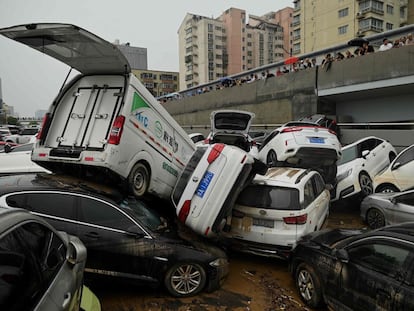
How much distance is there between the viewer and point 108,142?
5.11 meters

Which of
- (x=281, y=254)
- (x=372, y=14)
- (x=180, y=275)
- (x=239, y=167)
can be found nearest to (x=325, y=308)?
(x=281, y=254)

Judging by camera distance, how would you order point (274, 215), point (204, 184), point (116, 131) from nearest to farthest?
1. point (116, 131)
2. point (204, 184)
3. point (274, 215)

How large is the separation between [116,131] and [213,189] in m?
1.65

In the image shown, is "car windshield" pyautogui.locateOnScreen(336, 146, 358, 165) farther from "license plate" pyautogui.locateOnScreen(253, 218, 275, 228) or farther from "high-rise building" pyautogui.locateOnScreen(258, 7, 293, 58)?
"high-rise building" pyautogui.locateOnScreen(258, 7, 293, 58)

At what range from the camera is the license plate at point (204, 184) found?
17.6 feet

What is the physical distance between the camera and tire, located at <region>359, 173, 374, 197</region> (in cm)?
917

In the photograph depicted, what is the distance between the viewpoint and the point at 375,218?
297 inches

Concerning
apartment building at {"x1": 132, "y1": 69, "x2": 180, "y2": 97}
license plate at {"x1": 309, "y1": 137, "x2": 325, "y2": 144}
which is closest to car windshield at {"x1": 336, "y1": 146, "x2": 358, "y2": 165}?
license plate at {"x1": 309, "y1": 137, "x2": 325, "y2": 144}

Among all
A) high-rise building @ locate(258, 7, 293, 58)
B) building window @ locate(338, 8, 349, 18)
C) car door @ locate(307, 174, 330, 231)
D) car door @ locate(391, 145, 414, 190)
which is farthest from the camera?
high-rise building @ locate(258, 7, 293, 58)

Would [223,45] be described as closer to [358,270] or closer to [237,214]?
[237,214]

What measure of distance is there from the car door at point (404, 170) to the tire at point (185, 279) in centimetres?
632

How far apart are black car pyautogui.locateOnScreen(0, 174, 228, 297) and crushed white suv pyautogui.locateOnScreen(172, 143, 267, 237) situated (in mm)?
525

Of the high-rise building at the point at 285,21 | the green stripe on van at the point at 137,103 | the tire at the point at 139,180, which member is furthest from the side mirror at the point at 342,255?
the high-rise building at the point at 285,21

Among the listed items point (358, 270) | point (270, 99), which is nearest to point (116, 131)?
point (358, 270)
